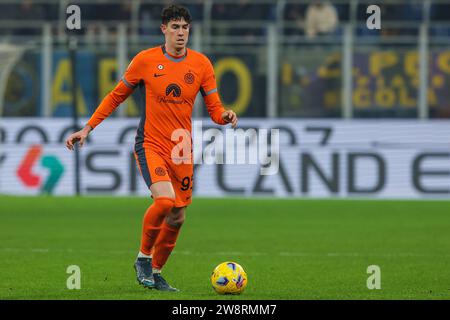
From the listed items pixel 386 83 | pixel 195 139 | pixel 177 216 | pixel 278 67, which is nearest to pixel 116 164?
pixel 195 139

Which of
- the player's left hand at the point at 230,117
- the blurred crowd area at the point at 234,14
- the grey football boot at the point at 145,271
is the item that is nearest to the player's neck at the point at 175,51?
the player's left hand at the point at 230,117

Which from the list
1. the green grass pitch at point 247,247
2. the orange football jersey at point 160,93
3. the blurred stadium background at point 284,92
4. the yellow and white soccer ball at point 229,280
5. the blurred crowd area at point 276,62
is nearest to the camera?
the yellow and white soccer ball at point 229,280

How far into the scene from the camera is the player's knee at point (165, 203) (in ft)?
32.8

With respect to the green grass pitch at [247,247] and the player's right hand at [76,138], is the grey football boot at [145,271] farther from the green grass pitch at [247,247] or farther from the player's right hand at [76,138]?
the player's right hand at [76,138]

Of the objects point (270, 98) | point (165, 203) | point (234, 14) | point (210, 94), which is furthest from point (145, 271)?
point (234, 14)

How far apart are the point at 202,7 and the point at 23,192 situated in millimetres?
4728

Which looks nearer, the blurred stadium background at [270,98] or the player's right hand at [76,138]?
the player's right hand at [76,138]

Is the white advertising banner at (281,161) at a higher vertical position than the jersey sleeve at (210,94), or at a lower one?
lower

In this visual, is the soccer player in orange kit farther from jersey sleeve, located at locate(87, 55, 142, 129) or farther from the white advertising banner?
the white advertising banner

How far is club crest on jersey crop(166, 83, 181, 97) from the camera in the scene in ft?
33.7

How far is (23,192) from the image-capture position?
22.3 m

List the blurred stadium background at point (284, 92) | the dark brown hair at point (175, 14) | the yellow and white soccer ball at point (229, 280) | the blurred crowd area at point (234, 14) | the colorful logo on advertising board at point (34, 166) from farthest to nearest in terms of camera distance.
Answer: the blurred crowd area at point (234, 14), the colorful logo on advertising board at point (34, 166), the blurred stadium background at point (284, 92), the dark brown hair at point (175, 14), the yellow and white soccer ball at point (229, 280)

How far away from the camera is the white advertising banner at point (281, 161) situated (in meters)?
21.9

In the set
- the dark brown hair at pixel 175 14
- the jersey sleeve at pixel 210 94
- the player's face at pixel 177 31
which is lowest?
the jersey sleeve at pixel 210 94
